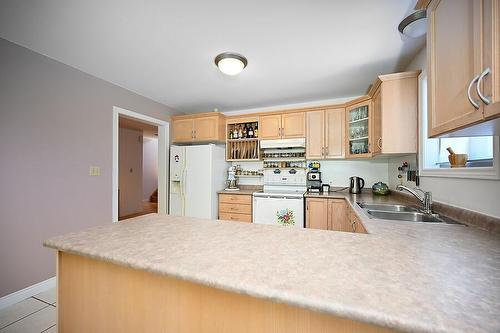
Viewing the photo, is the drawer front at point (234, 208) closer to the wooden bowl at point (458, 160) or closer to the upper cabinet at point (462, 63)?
the wooden bowl at point (458, 160)

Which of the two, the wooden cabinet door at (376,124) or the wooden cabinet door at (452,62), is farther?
the wooden cabinet door at (376,124)

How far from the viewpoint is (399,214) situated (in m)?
1.69

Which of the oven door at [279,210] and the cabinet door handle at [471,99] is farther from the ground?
the cabinet door handle at [471,99]

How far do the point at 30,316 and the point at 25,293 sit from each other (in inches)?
13.6

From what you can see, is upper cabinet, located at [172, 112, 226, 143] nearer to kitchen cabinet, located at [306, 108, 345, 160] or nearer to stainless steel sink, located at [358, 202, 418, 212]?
kitchen cabinet, located at [306, 108, 345, 160]

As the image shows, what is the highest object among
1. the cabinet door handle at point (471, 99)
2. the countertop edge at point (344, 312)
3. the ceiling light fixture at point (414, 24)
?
the ceiling light fixture at point (414, 24)

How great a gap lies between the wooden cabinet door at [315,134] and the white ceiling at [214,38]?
20.4 inches

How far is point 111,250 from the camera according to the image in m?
0.74

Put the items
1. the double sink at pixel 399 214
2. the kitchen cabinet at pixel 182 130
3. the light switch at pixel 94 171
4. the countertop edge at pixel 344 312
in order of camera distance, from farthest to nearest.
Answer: the kitchen cabinet at pixel 182 130 → the light switch at pixel 94 171 → the double sink at pixel 399 214 → the countertop edge at pixel 344 312

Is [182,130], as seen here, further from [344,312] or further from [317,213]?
[344,312]

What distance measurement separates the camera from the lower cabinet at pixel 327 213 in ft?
8.71

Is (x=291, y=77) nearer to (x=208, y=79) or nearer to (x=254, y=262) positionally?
(x=208, y=79)

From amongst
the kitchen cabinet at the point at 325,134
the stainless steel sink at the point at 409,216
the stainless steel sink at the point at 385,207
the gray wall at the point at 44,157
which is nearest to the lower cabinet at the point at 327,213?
the stainless steel sink at the point at 385,207

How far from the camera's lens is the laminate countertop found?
1.45ft
